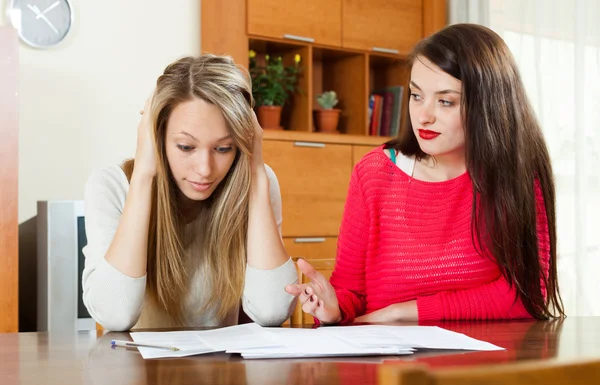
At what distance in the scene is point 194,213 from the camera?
1.63 m

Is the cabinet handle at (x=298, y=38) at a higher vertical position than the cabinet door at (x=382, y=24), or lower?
lower

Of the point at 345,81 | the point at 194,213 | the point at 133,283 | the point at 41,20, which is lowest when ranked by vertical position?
the point at 133,283

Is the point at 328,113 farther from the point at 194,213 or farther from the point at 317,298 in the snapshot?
the point at 317,298

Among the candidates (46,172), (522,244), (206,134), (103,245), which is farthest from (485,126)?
(46,172)

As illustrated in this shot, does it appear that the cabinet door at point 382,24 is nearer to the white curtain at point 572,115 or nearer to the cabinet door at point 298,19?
the cabinet door at point 298,19

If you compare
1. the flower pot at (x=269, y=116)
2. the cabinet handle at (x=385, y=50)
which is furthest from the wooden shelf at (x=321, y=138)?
the cabinet handle at (x=385, y=50)

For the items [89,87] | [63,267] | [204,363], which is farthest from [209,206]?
[89,87]

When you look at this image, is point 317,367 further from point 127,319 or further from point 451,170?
point 451,170

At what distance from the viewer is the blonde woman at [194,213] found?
4.88ft

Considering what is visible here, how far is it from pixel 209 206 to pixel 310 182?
2.13 metres

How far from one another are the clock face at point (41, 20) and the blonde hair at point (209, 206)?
1.90 m

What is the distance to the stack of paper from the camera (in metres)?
1.06

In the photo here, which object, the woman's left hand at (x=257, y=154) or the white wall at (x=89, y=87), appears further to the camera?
the white wall at (x=89, y=87)

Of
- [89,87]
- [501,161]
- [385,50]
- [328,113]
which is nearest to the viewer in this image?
[501,161]
